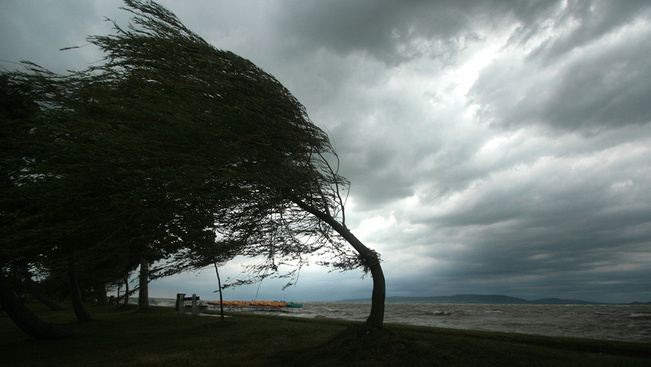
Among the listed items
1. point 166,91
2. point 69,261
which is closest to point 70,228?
point 69,261

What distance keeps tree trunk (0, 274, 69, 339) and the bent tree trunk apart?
38.1 ft

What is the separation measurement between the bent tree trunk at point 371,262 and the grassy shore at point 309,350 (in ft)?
1.45

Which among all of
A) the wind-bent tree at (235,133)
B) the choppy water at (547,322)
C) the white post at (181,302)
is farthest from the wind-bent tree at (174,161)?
the white post at (181,302)

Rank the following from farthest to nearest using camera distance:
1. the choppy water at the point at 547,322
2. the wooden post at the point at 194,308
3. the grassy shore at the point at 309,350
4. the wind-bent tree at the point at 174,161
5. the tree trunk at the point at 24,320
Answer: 1. the wooden post at the point at 194,308
2. the choppy water at the point at 547,322
3. the tree trunk at the point at 24,320
4. the grassy shore at the point at 309,350
5. the wind-bent tree at the point at 174,161

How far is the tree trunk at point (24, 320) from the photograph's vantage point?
38.5 ft

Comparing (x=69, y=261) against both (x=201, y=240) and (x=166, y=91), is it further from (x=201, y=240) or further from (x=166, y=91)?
(x=166, y=91)

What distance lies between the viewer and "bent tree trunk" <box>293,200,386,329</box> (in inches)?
324

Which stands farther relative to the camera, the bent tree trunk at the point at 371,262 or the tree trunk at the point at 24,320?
the tree trunk at the point at 24,320

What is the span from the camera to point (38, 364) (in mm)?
8695

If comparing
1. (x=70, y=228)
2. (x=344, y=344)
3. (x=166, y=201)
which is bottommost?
(x=344, y=344)

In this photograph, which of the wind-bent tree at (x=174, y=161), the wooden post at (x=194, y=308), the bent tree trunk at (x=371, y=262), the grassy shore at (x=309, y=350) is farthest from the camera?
the wooden post at (x=194, y=308)

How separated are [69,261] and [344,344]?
5928 mm

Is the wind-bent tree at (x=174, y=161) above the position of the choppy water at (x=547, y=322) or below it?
above

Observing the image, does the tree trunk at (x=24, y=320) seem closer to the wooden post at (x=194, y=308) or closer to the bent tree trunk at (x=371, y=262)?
the wooden post at (x=194, y=308)
